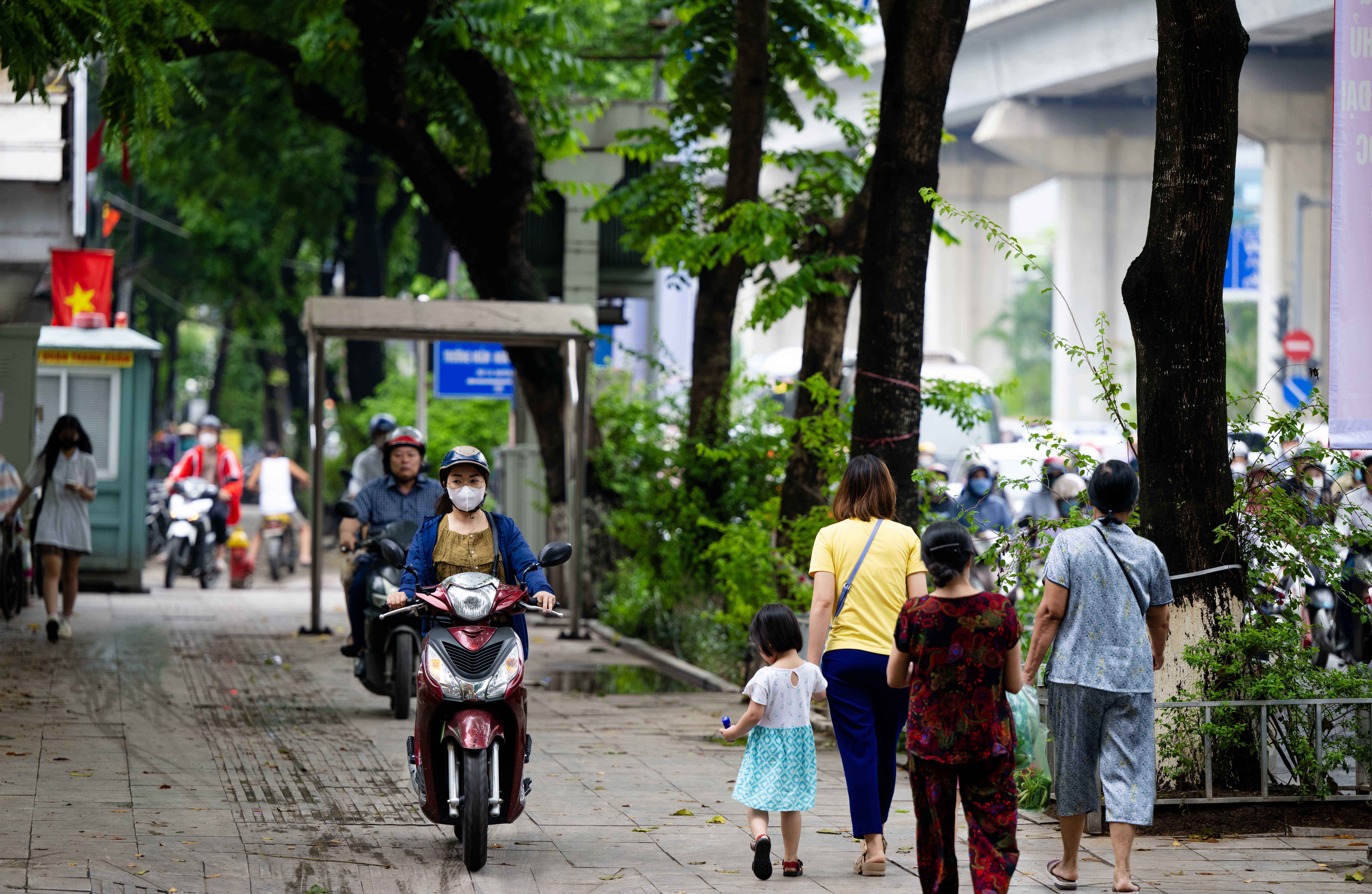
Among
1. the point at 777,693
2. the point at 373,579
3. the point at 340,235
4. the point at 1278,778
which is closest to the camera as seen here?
the point at 777,693

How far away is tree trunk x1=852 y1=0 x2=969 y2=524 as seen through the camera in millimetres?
9367

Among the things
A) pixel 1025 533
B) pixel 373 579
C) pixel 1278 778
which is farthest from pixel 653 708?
pixel 1278 778

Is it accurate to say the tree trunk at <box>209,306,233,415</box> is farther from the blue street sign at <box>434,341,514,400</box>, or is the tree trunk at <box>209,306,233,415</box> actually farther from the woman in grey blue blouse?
the woman in grey blue blouse

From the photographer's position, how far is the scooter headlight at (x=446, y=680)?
602 centimetres

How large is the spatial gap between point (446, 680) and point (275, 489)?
16.0 metres

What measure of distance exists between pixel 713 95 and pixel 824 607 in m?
7.97

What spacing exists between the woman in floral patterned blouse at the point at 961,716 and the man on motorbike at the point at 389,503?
5273 millimetres

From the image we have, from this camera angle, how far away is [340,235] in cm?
2661

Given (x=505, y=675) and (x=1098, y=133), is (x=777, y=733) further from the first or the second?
(x=1098, y=133)

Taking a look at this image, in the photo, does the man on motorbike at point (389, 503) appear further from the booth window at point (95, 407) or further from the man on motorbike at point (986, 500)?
the booth window at point (95, 407)

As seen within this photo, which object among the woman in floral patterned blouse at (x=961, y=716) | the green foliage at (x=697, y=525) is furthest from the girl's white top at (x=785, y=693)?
the green foliage at (x=697, y=525)

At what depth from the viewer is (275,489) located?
21.4 metres

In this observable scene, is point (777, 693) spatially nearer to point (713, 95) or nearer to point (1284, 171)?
point (713, 95)

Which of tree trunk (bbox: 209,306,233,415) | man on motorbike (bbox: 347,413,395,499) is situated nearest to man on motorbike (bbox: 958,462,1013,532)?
man on motorbike (bbox: 347,413,395,499)
